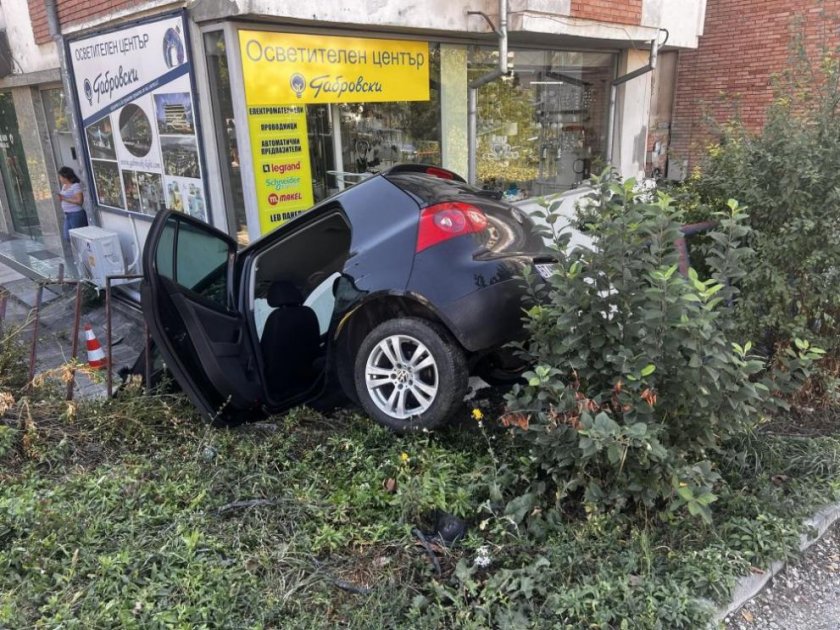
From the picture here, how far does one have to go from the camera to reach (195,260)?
430cm

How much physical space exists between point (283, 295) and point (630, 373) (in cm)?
251

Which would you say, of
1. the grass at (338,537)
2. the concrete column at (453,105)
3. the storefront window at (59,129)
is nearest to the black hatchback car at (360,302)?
the grass at (338,537)

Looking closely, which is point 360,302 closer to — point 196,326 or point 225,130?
point 196,326

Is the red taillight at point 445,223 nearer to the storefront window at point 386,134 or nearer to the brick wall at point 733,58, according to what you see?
the storefront window at point 386,134

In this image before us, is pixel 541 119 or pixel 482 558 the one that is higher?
pixel 541 119

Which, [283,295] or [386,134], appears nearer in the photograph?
[283,295]

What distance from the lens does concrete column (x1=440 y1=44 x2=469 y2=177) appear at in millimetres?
8492

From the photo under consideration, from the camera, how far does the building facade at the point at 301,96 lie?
6.55m

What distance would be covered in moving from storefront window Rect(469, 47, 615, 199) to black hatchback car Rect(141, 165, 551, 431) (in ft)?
18.6

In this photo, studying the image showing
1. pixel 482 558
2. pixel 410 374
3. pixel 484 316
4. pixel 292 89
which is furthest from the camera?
pixel 292 89

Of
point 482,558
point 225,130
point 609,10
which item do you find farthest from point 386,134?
point 482,558

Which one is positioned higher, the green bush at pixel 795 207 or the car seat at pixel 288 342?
the green bush at pixel 795 207

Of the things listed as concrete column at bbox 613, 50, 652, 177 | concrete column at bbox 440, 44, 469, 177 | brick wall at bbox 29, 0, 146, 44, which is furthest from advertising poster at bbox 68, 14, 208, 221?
concrete column at bbox 613, 50, 652, 177

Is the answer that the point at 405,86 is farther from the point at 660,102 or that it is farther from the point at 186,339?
the point at 660,102
